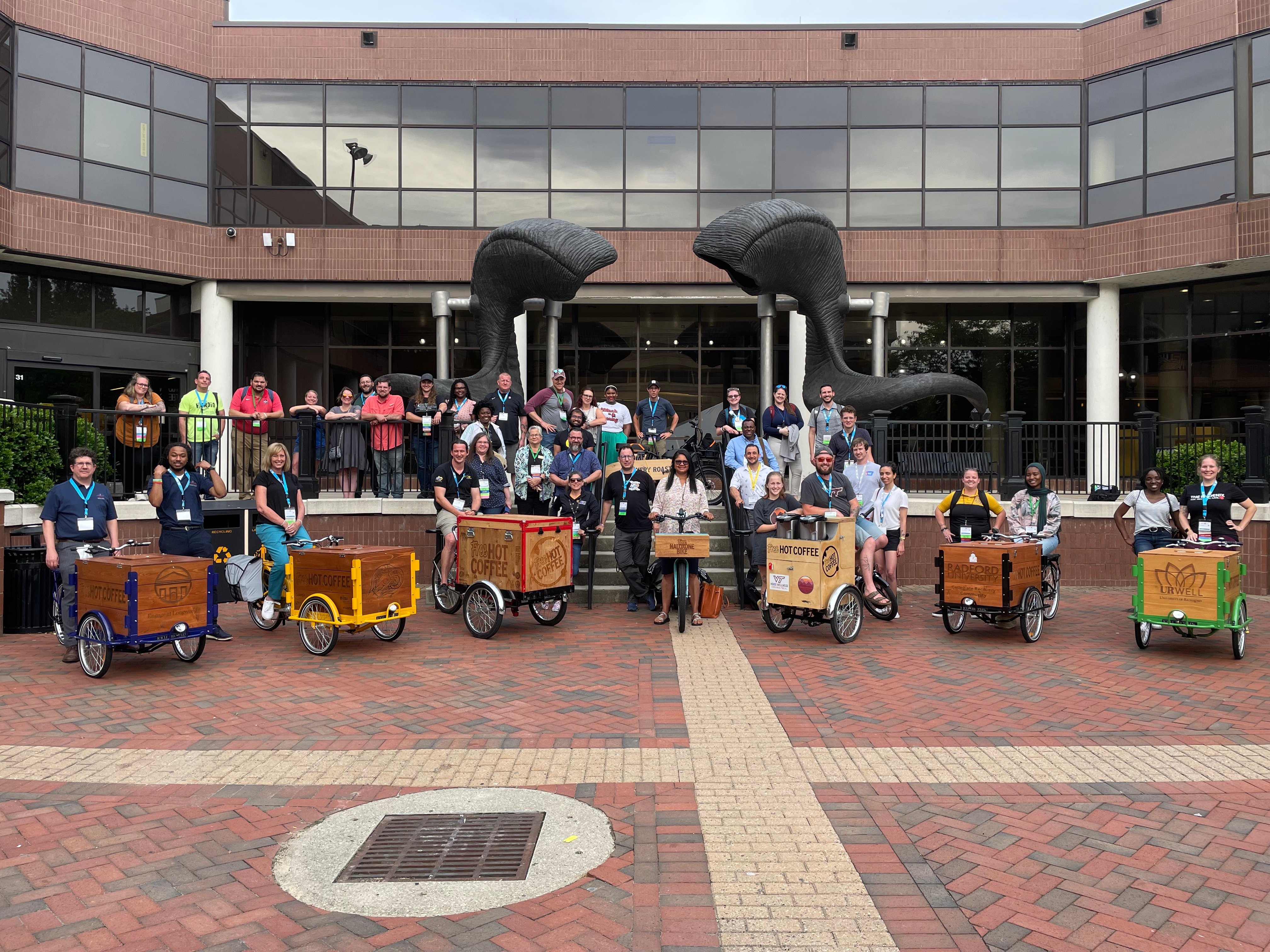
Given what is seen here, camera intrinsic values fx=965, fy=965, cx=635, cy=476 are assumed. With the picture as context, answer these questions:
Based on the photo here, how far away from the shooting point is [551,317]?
14750 millimetres

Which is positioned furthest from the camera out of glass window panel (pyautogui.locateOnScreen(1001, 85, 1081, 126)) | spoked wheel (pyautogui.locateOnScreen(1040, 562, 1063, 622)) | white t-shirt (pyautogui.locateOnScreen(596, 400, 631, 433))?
glass window panel (pyautogui.locateOnScreen(1001, 85, 1081, 126))

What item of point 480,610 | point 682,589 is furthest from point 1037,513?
point 480,610

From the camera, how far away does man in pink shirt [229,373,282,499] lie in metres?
12.9

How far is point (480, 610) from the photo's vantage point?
30.6ft

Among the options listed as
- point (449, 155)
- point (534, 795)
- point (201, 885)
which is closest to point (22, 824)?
point (201, 885)

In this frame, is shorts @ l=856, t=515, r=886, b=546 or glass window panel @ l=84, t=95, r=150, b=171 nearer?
shorts @ l=856, t=515, r=886, b=546

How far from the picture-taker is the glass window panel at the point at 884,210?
2188 centimetres

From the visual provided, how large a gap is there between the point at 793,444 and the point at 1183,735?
7261 millimetres

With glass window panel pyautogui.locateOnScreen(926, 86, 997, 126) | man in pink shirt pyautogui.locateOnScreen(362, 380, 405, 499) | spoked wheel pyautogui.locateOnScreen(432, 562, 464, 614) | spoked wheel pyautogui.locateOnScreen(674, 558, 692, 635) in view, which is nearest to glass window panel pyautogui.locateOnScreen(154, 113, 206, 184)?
man in pink shirt pyautogui.locateOnScreen(362, 380, 405, 499)

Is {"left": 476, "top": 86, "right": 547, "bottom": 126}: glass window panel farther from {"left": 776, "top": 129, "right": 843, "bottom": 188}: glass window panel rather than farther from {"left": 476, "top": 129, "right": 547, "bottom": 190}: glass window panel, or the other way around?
{"left": 776, "top": 129, "right": 843, "bottom": 188}: glass window panel

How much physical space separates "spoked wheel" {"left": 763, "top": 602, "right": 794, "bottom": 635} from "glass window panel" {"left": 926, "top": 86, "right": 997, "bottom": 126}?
1624cm

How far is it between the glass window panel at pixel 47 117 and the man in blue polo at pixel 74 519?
1484cm

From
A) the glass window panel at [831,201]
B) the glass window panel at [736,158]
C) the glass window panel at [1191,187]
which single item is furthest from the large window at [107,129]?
the glass window panel at [1191,187]

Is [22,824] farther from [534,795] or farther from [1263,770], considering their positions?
[1263,770]
